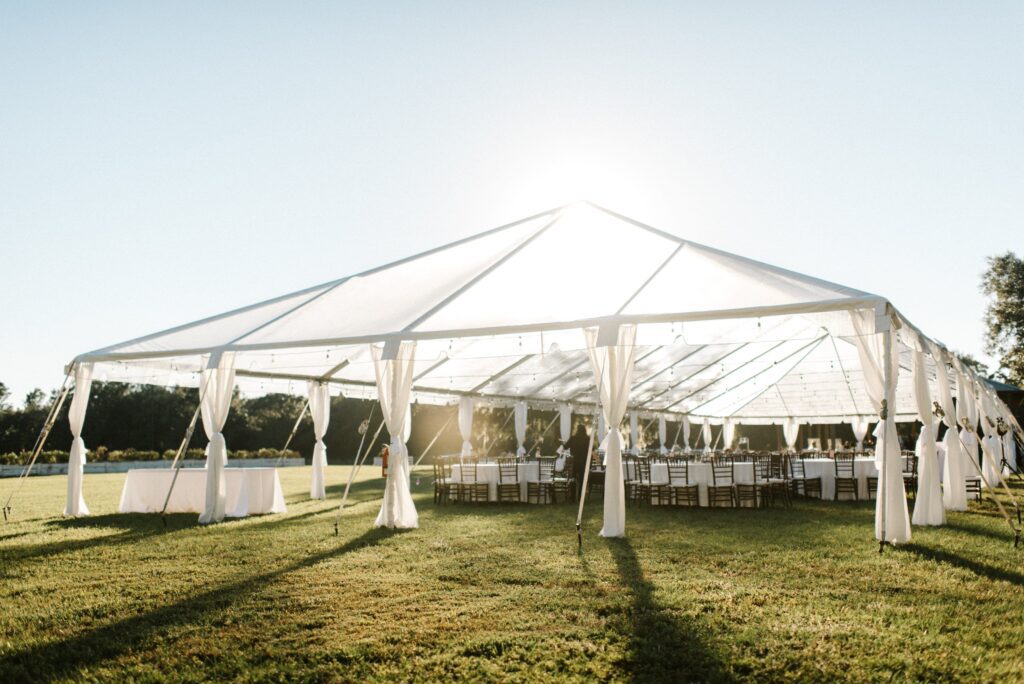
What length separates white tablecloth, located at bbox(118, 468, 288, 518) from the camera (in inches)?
423

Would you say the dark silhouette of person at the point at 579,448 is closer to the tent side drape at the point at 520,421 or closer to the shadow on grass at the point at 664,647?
the tent side drape at the point at 520,421

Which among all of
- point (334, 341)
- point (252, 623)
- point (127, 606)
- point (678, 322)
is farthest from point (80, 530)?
point (678, 322)

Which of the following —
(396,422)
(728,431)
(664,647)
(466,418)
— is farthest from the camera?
(728,431)

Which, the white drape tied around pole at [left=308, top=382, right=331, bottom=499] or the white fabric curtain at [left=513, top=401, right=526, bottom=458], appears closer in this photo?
the white drape tied around pole at [left=308, top=382, right=331, bottom=499]

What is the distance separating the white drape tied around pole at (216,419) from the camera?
32.9ft

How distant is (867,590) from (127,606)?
5.45 meters

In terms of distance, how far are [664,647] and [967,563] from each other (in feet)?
12.7

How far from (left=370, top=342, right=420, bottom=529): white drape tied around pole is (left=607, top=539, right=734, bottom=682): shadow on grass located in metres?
4.25

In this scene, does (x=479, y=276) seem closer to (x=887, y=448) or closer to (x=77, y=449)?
(x=887, y=448)

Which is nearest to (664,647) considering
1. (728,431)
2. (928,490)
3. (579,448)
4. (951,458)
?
(928,490)

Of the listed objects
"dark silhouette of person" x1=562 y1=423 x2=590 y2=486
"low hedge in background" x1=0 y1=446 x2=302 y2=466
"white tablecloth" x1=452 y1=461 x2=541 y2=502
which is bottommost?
"low hedge in background" x1=0 y1=446 x2=302 y2=466

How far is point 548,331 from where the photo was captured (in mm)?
8672

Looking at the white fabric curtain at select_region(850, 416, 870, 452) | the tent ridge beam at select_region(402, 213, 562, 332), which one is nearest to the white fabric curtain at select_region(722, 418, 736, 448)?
the white fabric curtain at select_region(850, 416, 870, 452)

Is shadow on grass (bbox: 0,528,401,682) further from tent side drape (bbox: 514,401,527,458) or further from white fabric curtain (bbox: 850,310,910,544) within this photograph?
tent side drape (bbox: 514,401,527,458)
